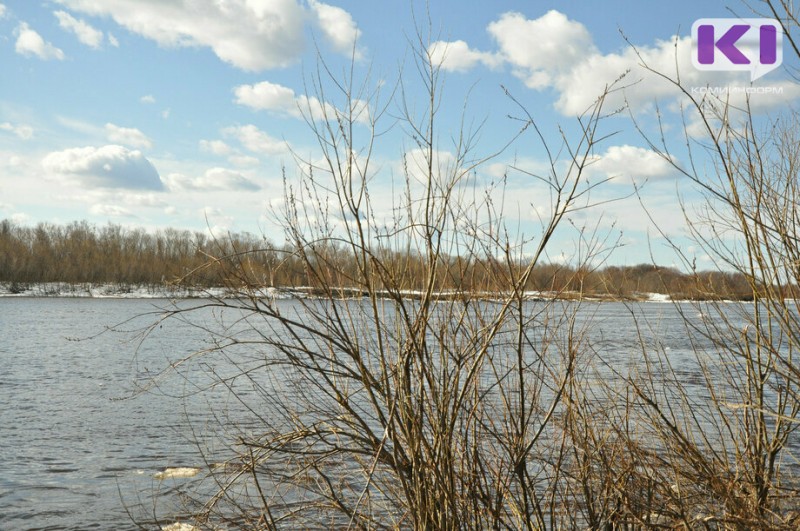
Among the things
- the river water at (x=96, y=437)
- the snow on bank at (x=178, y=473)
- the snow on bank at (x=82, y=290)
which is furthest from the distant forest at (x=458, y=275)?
the snow on bank at (x=82, y=290)

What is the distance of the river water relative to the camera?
7160 millimetres

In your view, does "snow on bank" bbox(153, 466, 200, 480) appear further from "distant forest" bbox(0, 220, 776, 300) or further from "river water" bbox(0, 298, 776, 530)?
"distant forest" bbox(0, 220, 776, 300)

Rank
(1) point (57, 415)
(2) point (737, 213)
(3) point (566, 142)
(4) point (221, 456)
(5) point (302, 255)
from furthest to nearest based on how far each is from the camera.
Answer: (1) point (57, 415)
(4) point (221, 456)
(2) point (737, 213)
(5) point (302, 255)
(3) point (566, 142)

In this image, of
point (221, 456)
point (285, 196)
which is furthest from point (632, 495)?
point (221, 456)

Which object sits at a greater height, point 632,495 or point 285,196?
point 285,196

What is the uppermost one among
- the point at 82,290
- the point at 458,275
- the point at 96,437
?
the point at 458,275

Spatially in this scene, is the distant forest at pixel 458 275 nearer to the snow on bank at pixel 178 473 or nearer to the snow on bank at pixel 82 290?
the snow on bank at pixel 178 473

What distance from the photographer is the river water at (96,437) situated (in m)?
7.16

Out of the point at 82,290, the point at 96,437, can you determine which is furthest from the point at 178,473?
the point at 82,290

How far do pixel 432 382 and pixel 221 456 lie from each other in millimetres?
6890

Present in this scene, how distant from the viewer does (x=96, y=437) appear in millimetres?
10969

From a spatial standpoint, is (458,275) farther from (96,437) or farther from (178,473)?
(96,437)

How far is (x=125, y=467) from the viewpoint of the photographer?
29.8 ft

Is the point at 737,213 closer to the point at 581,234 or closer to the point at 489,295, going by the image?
the point at 581,234
